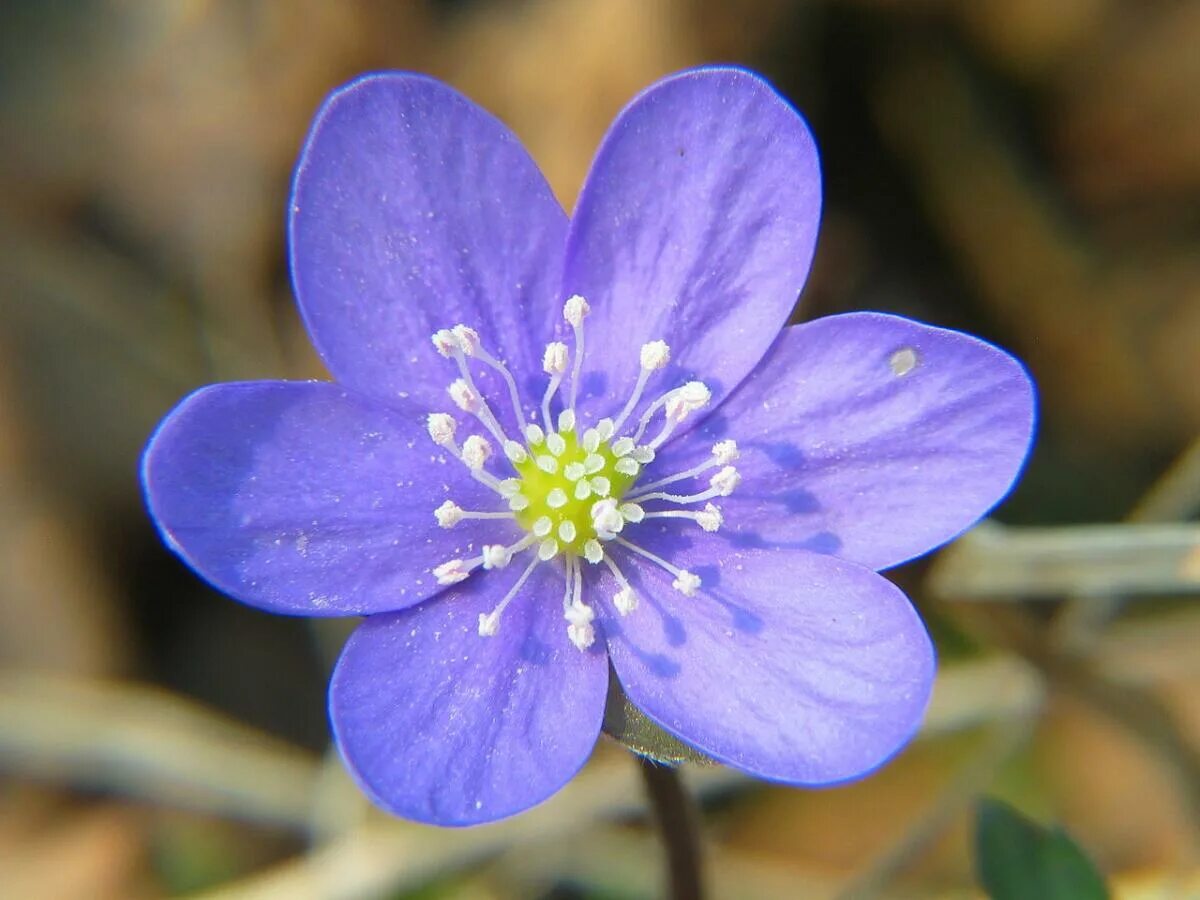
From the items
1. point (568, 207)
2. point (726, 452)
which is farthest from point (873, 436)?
point (568, 207)

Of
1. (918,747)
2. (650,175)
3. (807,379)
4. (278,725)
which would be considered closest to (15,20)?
(278,725)

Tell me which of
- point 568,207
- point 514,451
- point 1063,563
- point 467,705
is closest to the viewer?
point 467,705

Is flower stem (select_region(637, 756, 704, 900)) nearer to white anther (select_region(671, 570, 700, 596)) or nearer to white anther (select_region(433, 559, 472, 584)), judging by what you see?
white anther (select_region(671, 570, 700, 596))

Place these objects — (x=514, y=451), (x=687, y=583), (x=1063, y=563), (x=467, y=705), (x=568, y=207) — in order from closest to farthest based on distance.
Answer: (x=467, y=705) → (x=687, y=583) → (x=514, y=451) → (x=1063, y=563) → (x=568, y=207)

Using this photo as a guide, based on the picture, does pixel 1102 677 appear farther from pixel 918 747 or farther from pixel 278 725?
pixel 278 725

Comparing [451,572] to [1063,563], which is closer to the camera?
[451,572]

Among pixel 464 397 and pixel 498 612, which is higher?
pixel 464 397

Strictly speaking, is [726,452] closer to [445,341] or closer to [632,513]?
[632,513]
